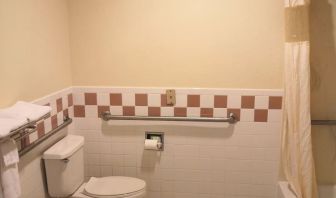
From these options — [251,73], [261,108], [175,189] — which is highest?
→ [251,73]

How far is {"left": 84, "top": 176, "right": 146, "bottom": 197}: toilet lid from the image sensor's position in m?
2.09

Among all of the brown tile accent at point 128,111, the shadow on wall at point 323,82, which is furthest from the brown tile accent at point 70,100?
the shadow on wall at point 323,82

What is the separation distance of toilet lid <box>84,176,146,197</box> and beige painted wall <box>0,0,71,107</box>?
0.70 metres

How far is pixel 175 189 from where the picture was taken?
243 centimetres

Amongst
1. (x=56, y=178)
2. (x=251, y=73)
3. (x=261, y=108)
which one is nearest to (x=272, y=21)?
(x=251, y=73)

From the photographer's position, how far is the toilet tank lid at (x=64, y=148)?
1.90 m

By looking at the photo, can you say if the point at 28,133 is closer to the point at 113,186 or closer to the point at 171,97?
the point at 113,186

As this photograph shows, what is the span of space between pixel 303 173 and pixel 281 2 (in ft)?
3.59

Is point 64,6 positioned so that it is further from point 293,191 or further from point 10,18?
point 293,191

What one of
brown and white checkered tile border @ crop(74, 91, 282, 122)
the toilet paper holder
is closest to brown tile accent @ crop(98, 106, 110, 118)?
brown and white checkered tile border @ crop(74, 91, 282, 122)

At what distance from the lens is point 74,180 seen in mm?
2098

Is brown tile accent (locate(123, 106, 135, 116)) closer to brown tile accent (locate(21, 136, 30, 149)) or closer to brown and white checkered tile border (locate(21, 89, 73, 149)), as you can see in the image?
brown and white checkered tile border (locate(21, 89, 73, 149))

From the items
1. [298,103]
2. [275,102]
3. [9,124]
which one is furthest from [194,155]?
[9,124]

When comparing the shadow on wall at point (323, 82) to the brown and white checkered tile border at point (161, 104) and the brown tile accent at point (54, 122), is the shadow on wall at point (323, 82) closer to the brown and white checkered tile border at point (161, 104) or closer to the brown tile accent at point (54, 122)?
the brown and white checkered tile border at point (161, 104)
